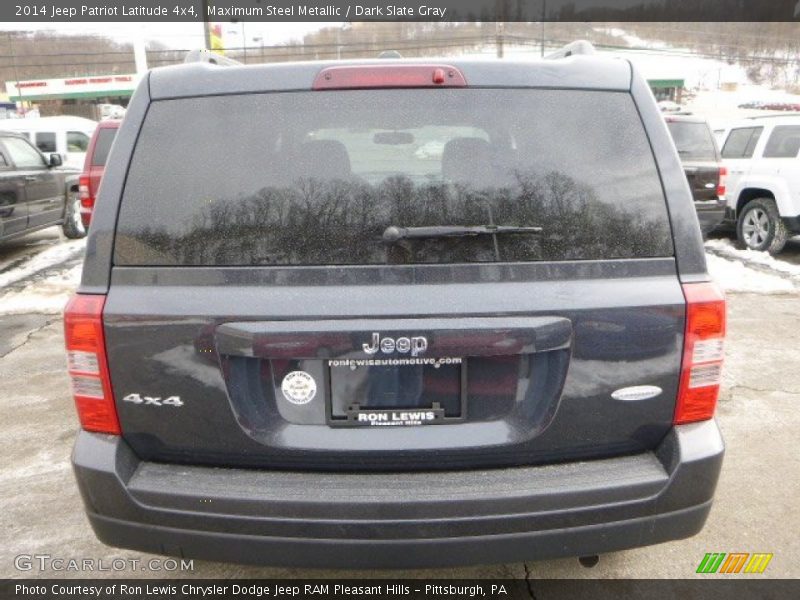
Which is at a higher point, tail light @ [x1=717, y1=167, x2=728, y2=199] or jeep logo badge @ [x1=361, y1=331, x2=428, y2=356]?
jeep logo badge @ [x1=361, y1=331, x2=428, y2=356]

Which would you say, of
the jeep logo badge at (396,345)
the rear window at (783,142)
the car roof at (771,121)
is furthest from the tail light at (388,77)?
the car roof at (771,121)

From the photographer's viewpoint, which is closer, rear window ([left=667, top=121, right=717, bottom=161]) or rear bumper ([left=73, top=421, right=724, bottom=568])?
rear bumper ([left=73, top=421, right=724, bottom=568])

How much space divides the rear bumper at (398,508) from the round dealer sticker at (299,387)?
0.24m

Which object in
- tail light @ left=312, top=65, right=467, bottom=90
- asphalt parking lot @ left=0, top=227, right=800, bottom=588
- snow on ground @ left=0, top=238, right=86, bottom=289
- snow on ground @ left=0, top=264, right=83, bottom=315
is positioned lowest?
snow on ground @ left=0, top=238, right=86, bottom=289

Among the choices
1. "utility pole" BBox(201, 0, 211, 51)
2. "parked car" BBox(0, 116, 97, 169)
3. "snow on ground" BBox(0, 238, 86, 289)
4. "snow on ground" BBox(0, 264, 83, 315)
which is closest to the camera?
"snow on ground" BBox(0, 264, 83, 315)

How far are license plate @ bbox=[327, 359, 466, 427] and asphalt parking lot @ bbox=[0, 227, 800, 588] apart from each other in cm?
101

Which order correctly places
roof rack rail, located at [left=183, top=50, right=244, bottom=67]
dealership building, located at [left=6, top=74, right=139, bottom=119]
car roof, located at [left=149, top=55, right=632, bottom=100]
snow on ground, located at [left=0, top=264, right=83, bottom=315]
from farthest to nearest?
dealership building, located at [left=6, top=74, right=139, bottom=119]
snow on ground, located at [left=0, top=264, right=83, bottom=315]
roof rack rail, located at [left=183, top=50, right=244, bottom=67]
car roof, located at [left=149, top=55, right=632, bottom=100]

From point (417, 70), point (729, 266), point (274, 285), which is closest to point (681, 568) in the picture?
point (274, 285)

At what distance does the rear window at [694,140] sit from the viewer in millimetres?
8664

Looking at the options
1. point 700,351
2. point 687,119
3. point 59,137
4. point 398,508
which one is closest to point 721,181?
point 687,119

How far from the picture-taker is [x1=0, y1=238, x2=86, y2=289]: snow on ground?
7.93 m

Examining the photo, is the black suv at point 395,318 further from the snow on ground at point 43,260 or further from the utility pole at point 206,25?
the utility pole at point 206,25

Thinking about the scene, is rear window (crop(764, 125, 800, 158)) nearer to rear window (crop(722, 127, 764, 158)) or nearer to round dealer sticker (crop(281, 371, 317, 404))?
rear window (crop(722, 127, 764, 158))

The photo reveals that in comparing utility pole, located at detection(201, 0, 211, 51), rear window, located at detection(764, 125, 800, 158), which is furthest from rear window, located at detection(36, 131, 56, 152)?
rear window, located at detection(764, 125, 800, 158)
